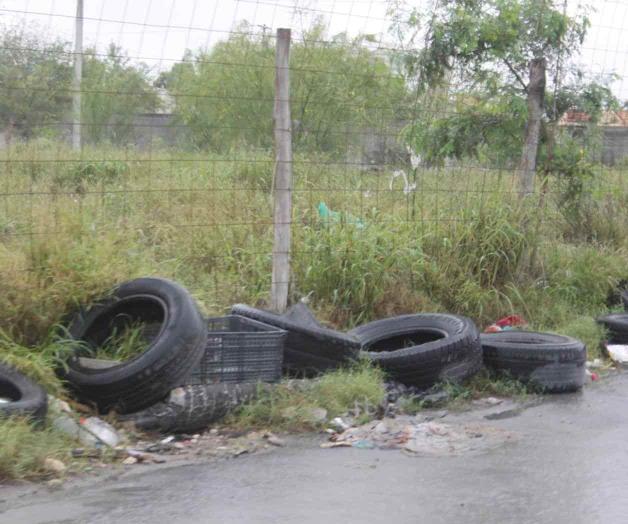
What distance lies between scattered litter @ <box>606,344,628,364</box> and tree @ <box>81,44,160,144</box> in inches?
193

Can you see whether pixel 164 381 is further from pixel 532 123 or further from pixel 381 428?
pixel 532 123

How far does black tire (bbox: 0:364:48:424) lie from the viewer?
5145 millimetres

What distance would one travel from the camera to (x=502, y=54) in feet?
32.9

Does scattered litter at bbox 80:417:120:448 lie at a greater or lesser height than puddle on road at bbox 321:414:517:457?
greater

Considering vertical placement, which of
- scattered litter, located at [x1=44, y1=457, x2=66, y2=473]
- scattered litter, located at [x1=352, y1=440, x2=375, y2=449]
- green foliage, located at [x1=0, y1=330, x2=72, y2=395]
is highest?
green foliage, located at [x1=0, y1=330, x2=72, y2=395]

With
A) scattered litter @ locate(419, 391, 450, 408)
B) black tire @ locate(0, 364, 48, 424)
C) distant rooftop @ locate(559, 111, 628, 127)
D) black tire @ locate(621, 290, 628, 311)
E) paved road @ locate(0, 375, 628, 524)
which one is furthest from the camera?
distant rooftop @ locate(559, 111, 628, 127)

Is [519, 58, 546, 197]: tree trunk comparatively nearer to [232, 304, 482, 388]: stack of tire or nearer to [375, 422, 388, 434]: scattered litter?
[232, 304, 482, 388]: stack of tire

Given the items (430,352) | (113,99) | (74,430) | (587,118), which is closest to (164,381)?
(74,430)

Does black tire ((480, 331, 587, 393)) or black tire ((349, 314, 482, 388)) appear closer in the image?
black tire ((349, 314, 482, 388))

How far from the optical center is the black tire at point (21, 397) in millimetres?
5145

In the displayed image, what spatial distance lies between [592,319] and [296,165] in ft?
11.0

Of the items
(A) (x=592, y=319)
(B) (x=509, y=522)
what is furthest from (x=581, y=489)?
(A) (x=592, y=319)

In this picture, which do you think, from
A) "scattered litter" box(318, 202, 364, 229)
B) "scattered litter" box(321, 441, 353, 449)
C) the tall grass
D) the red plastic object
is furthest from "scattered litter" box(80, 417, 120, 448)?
the red plastic object

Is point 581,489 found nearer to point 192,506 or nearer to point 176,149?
point 192,506
